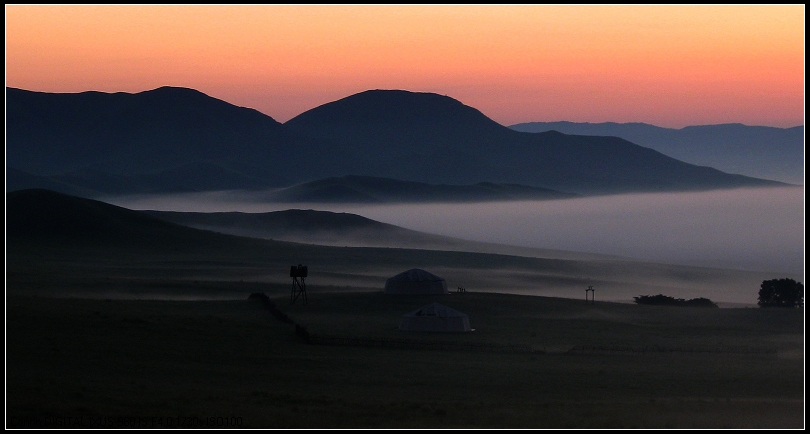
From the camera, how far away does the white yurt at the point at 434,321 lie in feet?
201

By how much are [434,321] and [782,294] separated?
97.8ft

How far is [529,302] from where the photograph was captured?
75.1m

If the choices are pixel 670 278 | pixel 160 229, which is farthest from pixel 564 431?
pixel 160 229

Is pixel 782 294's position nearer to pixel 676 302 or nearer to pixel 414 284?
pixel 676 302

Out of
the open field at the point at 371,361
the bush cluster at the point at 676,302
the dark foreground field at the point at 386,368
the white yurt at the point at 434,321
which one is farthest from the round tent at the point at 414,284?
the bush cluster at the point at 676,302

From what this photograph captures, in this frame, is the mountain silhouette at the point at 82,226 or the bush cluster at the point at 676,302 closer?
the bush cluster at the point at 676,302

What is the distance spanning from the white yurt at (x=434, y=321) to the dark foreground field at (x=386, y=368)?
0.94m

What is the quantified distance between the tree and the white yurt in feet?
90.8

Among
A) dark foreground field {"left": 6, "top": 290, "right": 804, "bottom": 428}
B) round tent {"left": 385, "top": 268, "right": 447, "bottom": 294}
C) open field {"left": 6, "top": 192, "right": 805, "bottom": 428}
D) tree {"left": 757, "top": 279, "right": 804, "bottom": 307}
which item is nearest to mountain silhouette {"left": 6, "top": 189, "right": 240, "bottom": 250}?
open field {"left": 6, "top": 192, "right": 805, "bottom": 428}

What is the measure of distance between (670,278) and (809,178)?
103420mm

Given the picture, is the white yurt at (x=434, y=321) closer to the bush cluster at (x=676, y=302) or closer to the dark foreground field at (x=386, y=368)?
the dark foreground field at (x=386, y=368)

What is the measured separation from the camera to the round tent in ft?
250

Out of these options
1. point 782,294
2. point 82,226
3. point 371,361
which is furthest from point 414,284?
point 82,226

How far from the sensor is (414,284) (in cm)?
7631
